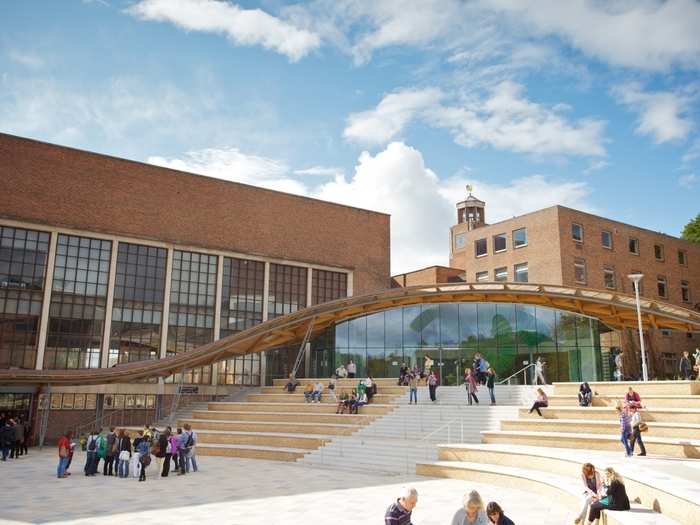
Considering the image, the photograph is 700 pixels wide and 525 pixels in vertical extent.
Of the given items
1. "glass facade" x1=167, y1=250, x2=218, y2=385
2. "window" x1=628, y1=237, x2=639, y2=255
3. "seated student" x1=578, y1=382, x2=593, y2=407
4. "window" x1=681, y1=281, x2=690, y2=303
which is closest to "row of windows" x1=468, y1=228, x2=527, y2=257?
"window" x1=628, y1=237, x2=639, y2=255

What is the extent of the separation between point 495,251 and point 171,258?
26574 mm

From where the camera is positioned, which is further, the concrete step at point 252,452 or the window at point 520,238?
the window at point 520,238

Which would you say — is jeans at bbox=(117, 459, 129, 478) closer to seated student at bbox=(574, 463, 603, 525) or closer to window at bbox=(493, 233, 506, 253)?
seated student at bbox=(574, 463, 603, 525)

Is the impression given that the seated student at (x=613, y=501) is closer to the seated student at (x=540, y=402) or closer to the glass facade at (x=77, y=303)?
the seated student at (x=540, y=402)

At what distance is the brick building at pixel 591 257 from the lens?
1775 inches

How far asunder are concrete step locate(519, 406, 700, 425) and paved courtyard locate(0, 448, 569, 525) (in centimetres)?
544

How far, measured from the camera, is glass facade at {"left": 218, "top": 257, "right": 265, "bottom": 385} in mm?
37500

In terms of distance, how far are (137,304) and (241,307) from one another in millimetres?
6434

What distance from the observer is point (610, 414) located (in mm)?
19250

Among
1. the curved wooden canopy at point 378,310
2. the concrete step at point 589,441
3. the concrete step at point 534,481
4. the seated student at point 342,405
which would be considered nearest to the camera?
the concrete step at point 534,481

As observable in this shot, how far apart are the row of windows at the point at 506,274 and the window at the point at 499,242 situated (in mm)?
1628

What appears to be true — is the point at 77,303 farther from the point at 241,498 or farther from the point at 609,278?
the point at 609,278

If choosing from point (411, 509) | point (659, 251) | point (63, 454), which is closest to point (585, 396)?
point (411, 509)

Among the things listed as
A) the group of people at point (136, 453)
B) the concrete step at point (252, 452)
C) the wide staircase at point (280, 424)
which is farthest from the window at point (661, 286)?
the group of people at point (136, 453)
